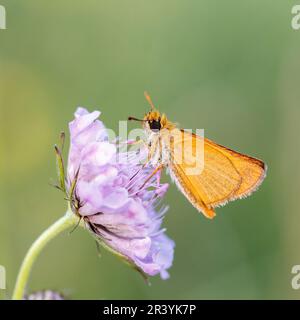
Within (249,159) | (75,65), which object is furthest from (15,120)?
(249,159)

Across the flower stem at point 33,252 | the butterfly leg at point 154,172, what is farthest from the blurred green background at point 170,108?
the flower stem at point 33,252

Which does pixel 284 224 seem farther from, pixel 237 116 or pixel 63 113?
pixel 63 113

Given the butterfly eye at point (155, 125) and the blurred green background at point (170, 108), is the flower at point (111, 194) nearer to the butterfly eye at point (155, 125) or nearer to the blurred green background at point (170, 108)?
the butterfly eye at point (155, 125)

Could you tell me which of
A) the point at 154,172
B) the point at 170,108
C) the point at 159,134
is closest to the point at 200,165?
the point at 159,134

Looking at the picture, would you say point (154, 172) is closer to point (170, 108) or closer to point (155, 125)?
point (155, 125)

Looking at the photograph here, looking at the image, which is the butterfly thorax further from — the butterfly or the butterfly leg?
the butterfly leg

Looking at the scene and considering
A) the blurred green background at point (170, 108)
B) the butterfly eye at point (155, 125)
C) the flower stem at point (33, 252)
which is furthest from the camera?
the blurred green background at point (170, 108)
